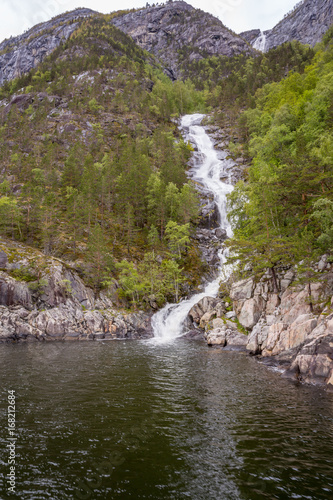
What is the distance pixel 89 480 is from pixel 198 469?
3.30 m

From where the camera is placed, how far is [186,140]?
9800 cm

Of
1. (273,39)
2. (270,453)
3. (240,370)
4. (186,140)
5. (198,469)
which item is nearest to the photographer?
(198,469)

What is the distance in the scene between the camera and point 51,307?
124 feet

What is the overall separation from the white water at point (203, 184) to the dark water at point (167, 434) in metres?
19.5

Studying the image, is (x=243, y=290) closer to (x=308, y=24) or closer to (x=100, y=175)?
(x=100, y=175)

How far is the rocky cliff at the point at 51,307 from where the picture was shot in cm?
3500

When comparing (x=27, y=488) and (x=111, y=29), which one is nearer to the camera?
(x=27, y=488)

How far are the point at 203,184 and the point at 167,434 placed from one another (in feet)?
225

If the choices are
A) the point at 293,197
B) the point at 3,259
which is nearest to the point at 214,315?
the point at 293,197

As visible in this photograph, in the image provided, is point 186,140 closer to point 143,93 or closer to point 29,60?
point 143,93

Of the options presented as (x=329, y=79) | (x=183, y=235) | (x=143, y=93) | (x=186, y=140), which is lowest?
(x=183, y=235)

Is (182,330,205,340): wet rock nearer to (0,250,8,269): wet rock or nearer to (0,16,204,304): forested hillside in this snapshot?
(0,16,204,304): forested hillside

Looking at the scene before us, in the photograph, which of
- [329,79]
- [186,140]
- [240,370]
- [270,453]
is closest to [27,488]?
[270,453]

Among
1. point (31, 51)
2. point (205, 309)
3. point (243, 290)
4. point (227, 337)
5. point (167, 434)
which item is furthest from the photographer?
point (31, 51)
